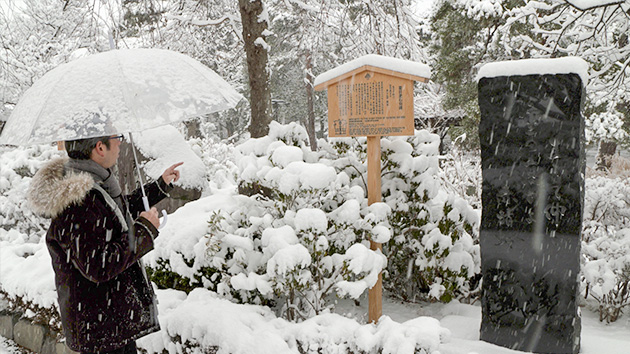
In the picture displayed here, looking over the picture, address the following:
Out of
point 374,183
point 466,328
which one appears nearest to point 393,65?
point 374,183

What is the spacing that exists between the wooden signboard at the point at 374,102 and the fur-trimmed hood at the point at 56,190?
2.06 metres

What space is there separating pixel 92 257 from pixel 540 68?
2.93 meters

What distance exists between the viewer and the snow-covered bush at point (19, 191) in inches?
254

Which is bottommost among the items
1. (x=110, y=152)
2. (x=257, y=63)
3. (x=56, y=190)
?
(x=56, y=190)

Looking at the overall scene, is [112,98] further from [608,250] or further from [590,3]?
[590,3]

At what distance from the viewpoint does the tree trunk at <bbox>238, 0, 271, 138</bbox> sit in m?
5.63

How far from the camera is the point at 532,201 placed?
317 centimetres

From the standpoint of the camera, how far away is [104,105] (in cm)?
213

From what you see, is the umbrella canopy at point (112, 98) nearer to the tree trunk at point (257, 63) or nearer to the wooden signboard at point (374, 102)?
the wooden signboard at point (374, 102)

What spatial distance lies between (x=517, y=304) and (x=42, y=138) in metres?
3.13

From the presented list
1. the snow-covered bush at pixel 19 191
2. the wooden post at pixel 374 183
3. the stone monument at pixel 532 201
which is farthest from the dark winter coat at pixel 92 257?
the snow-covered bush at pixel 19 191

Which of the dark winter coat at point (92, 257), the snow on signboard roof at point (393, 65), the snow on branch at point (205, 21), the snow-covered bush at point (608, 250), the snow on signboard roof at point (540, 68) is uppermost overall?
the snow on branch at point (205, 21)

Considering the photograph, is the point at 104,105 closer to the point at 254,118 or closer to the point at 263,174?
the point at 263,174

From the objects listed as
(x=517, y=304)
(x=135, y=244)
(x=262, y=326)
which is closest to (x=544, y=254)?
(x=517, y=304)
